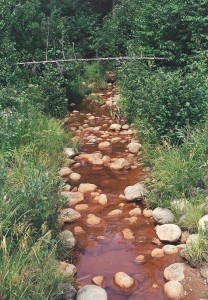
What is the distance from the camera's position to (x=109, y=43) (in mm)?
11023

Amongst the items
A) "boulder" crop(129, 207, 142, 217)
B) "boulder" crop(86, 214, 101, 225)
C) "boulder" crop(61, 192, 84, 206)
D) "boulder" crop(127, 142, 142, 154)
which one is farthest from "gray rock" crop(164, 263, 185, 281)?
"boulder" crop(127, 142, 142, 154)

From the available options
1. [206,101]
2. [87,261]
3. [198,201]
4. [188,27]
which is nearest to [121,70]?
[188,27]

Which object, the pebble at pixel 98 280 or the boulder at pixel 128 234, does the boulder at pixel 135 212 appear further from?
the pebble at pixel 98 280

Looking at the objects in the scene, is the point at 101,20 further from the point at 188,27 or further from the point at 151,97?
the point at 151,97

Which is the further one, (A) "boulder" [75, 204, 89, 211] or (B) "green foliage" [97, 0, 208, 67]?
(B) "green foliage" [97, 0, 208, 67]

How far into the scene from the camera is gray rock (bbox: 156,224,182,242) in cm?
471

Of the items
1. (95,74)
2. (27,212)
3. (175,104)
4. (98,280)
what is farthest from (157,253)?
(95,74)

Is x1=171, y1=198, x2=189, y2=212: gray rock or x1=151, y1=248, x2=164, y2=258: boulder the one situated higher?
x1=171, y1=198, x2=189, y2=212: gray rock

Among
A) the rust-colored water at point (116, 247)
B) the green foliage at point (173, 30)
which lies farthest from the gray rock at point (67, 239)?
the green foliage at point (173, 30)

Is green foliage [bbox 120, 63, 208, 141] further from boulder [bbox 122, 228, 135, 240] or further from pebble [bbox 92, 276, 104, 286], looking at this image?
pebble [bbox 92, 276, 104, 286]

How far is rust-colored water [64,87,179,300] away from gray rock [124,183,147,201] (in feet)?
0.30

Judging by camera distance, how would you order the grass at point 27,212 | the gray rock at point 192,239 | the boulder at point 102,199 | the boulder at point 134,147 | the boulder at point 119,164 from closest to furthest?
the grass at point 27,212 → the gray rock at point 192,239 → the boulder at point 102,199 → the boulder at point 119,164 → the boulder at point 134,147

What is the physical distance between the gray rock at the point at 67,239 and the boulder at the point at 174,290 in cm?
115

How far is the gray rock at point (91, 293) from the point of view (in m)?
3.78
